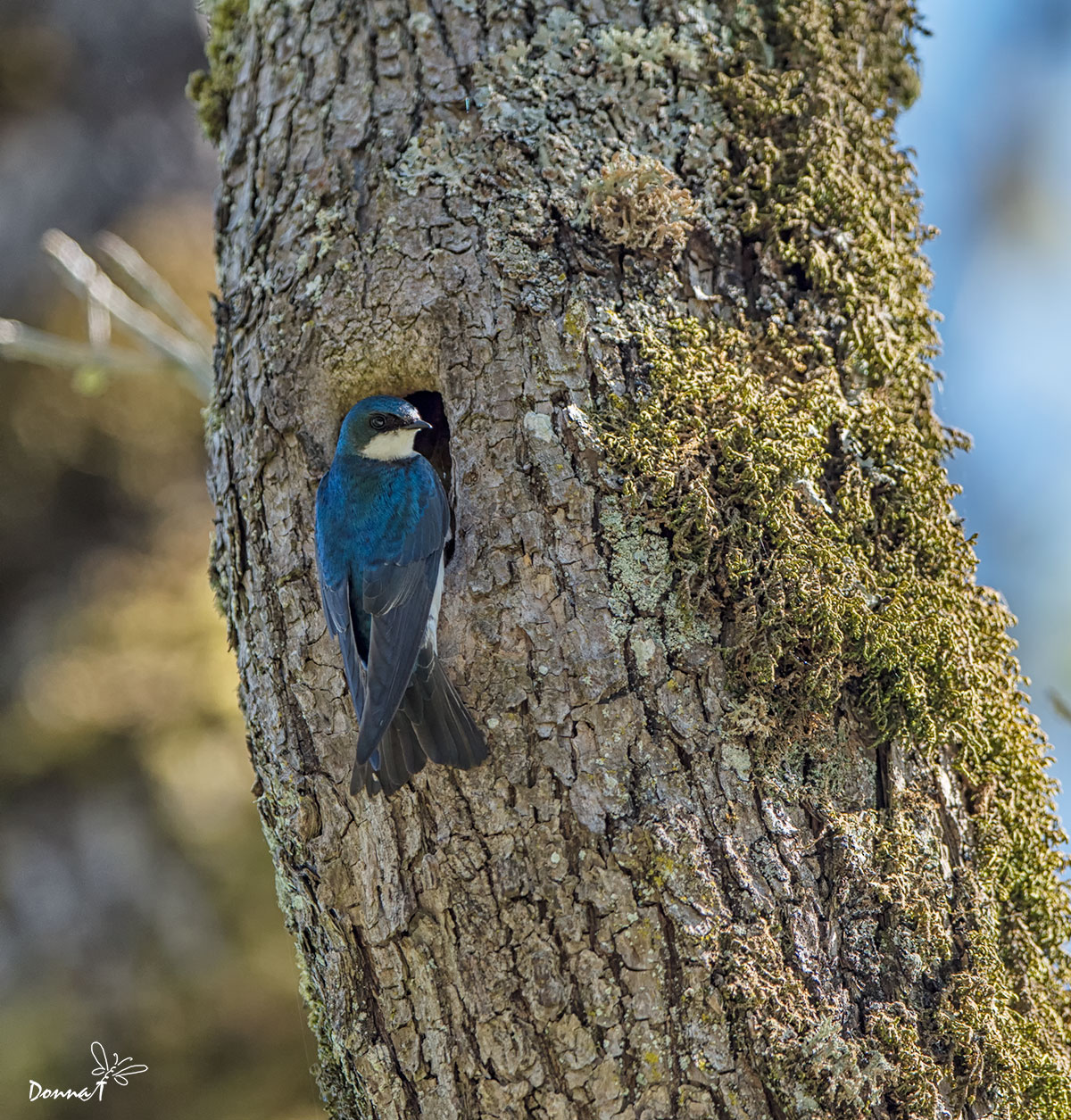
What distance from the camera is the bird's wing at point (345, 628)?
2.22 m

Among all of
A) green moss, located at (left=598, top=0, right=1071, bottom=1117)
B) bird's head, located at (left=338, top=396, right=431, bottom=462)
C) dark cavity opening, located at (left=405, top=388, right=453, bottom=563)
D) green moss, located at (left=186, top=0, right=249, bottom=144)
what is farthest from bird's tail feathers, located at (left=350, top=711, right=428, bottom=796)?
green moss, located at (left=186, top=0, right=249, bottom=144)

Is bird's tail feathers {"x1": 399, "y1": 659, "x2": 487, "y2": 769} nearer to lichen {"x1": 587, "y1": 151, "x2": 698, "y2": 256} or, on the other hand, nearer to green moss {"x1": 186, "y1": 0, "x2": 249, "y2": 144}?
lichen {"x1": 587, "y1": 151, "x2": 698, "y2": 256}

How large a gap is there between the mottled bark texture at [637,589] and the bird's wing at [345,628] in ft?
0.17

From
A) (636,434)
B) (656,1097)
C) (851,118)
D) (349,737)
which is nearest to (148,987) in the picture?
(349,737)

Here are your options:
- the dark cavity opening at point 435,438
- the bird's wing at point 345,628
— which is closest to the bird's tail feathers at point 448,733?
the bird's wing at point 345,628

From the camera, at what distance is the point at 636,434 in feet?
7.34

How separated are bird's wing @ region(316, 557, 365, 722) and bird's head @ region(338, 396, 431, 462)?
0.37 meters

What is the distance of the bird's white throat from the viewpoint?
8.98 feet

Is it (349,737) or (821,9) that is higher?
(821,9)

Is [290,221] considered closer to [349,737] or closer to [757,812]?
[349,737]

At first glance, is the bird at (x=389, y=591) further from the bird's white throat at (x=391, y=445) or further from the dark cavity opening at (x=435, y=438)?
the dark cavity opening at (x=435, y=438)

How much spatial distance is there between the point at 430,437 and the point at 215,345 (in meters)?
0.71

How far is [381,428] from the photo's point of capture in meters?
2.76

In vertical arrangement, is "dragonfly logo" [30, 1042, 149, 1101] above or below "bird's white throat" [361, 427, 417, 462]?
below
